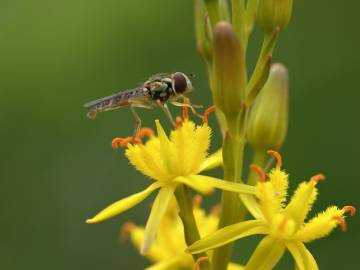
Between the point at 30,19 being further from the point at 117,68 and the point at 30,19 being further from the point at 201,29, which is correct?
the point at 201,29

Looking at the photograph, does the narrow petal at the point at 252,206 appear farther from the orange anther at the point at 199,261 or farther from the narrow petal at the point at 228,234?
the orange anther at the point at 199,261

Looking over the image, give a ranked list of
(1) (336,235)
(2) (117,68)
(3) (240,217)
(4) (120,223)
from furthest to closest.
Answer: (4) (120,223) → (2) (117,68) → (1) (336,235) → (3) (240,217)

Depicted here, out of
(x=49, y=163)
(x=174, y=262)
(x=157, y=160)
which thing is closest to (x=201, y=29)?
(x=157, y=160)

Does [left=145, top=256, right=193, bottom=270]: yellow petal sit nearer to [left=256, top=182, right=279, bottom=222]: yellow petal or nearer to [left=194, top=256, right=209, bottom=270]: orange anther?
[left=194, top=256, right=209, bottom=270]: orange anther

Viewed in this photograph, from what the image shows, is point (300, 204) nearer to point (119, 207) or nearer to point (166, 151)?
point (166, 151)

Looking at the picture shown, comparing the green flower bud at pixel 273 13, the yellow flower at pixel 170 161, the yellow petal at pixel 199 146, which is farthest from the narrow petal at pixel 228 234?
the green flower bud at pixel 273 13
